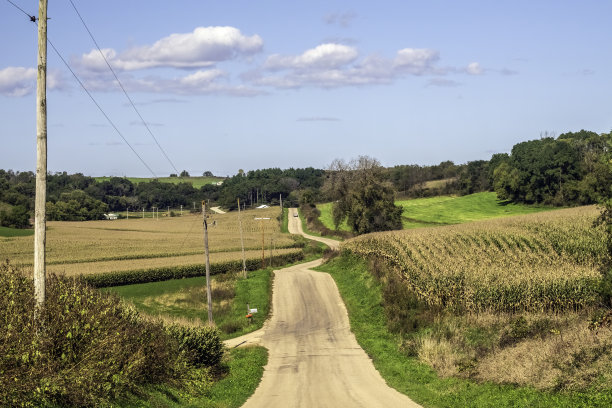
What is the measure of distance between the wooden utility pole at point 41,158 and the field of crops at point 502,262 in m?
25.6

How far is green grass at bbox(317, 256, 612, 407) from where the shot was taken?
18.6 metres

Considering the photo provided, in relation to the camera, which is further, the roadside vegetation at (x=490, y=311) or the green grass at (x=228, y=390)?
the roadside vegetation at (x=490, y=311)

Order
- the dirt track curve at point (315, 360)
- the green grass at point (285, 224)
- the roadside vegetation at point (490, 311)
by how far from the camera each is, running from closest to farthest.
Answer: the roadside vegetation at point (490, 311) < the dirt track curve at point (315, 360) < the green grass at point (285, 224)

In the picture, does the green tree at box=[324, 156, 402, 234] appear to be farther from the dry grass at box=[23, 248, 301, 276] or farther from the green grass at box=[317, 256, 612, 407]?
the green grass at box=[317, 256, 612, 407]


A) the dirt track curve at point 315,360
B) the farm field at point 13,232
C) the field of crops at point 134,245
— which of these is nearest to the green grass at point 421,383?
the dirt track curve at point 315,360

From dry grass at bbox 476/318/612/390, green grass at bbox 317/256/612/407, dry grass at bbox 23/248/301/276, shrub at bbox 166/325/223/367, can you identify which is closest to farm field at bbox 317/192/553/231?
dry grass at bbox 23/248/301/276

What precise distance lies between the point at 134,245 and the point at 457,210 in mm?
59794

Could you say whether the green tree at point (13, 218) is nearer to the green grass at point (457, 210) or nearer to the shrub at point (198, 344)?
the green grass at point (457, 210)

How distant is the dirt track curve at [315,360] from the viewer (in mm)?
23013

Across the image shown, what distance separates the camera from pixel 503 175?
410 ft

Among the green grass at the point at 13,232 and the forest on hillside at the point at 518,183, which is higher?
the forest on hillside at the point at 518,183

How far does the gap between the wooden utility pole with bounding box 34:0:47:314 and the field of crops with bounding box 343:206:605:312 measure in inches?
1007

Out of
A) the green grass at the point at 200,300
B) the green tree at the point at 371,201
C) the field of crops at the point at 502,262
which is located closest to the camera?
the field of crops at the point at 502,262

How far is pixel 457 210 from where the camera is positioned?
118688mm
